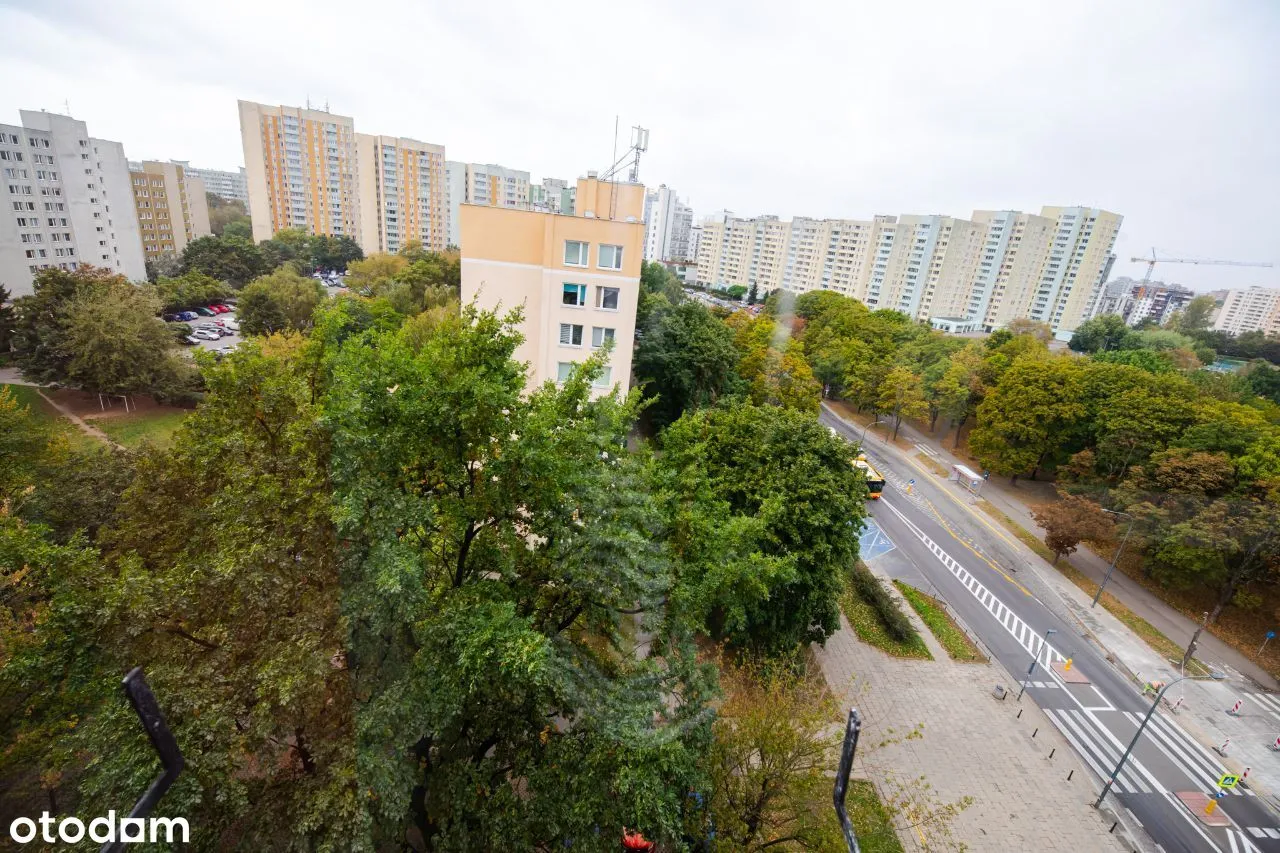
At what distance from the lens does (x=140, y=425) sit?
26.1 metres

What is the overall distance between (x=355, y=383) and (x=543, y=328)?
12.4 m

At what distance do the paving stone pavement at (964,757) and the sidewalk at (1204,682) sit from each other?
475 cm

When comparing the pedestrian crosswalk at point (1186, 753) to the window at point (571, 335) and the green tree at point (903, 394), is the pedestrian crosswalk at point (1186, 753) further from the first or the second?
the green tree at point (903, 394)

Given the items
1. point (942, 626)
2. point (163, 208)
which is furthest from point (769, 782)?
point (163, 208)

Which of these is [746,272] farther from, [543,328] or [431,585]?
[431,585]

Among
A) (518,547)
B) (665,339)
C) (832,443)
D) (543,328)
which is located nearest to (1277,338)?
(665,339)

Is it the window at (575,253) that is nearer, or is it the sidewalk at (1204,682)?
the sidewalk at (1204,682)

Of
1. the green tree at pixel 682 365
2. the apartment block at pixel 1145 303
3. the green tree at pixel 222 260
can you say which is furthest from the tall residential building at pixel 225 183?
the apartment block at pixel 1145 303

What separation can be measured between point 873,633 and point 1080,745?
565 centimetres

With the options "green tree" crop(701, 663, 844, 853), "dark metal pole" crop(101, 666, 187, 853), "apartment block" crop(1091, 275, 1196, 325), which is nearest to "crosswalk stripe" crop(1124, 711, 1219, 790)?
"green tree" crop(701, 663, 844, 853)

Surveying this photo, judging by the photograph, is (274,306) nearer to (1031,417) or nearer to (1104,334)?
(1031,417)

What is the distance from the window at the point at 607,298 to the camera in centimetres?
1875

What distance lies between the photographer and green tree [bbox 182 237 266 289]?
5241 cm

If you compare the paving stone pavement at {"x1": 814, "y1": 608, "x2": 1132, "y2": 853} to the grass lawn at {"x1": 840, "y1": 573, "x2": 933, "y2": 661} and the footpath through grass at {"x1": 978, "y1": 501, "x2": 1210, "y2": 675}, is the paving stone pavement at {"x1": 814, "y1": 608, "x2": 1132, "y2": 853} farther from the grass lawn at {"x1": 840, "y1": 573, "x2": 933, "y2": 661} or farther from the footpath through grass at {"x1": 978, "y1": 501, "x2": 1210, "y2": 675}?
the footpath through grass at {"x1": 978, "y1": 501, "x2": 1210, "y2": 675}
